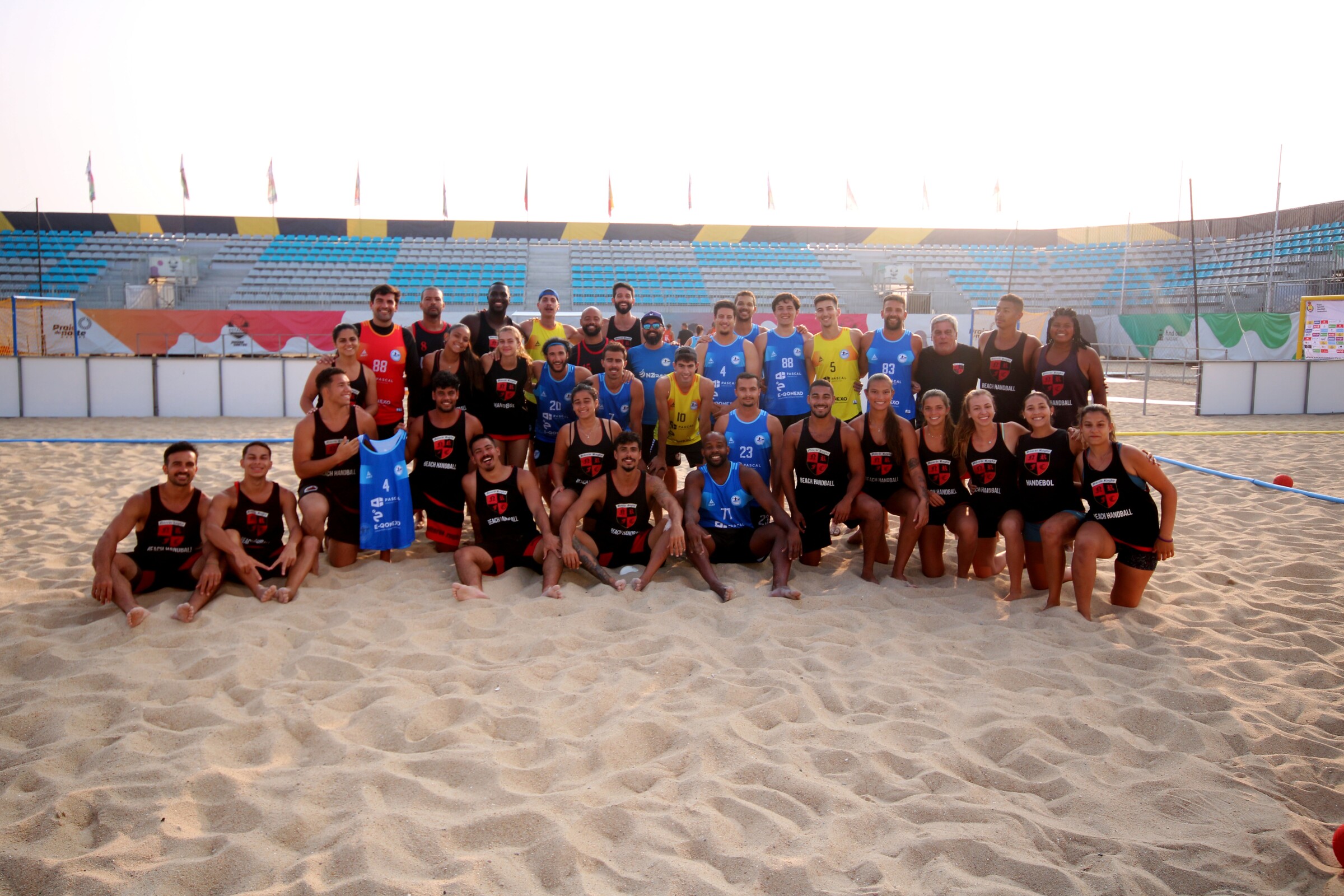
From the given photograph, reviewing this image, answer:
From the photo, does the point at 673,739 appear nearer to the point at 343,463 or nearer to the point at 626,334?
the point at 343,463

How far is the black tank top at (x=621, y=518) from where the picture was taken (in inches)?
175

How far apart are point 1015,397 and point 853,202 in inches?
1139

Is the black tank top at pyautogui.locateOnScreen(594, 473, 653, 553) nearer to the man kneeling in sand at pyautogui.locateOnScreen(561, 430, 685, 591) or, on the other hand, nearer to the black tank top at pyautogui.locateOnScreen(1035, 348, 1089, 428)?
the man kneeling in sand at pyautogui.locateOnScreen(561, 430, 685, 591)

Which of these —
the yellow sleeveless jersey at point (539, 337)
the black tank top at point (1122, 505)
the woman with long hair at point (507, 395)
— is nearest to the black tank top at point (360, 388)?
the woman with long hair at point (507, 395)

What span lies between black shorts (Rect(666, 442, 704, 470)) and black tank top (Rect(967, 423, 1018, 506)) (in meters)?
1.56

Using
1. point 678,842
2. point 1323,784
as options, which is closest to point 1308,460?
point 1323,784

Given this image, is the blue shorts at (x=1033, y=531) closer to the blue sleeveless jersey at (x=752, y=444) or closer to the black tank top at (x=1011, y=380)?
the black tank top at (x=1011, y=380)

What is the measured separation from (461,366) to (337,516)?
4.00ft

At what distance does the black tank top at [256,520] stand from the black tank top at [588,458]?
155cm

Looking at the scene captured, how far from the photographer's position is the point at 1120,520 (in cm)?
397

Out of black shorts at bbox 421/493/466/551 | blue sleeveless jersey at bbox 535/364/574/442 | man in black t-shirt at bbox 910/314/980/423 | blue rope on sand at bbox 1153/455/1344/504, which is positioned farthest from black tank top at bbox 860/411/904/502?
blue rope on sand at bbox 1153/455/1344/504

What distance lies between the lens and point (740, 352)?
17.9 ft

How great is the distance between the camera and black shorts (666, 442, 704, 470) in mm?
5012

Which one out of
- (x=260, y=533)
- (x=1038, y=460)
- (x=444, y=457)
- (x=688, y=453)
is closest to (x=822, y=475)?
(x=688, y=453)
